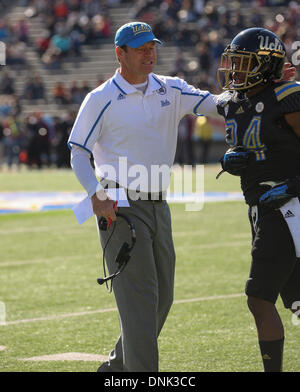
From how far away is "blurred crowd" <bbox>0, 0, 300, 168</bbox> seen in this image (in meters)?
27.6

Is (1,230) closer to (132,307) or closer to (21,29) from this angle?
(132,307)

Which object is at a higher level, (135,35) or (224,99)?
(135,35)

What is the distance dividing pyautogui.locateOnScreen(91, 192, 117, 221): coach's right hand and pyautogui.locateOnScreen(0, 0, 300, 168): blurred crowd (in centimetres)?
2098

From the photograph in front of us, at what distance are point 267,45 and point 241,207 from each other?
973 cm

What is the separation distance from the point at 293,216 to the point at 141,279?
872 mm

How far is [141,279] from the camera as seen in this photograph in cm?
480

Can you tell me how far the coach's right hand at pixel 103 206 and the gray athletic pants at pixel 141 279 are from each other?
0.20 meters

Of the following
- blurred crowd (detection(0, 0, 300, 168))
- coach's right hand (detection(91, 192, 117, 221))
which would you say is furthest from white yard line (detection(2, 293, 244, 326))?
blurred crowd (detection(0, 0, 300, 168))

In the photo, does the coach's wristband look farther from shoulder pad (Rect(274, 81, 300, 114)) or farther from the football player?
shoulder pad (Rect(274, 81, 300, 114))

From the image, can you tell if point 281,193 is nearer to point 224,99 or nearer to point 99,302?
point 224,99

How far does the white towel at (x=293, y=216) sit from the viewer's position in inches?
185

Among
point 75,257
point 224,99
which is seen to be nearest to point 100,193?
point 224,99

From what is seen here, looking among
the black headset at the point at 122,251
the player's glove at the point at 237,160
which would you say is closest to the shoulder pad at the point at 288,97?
the player's glove at the point at 237,160

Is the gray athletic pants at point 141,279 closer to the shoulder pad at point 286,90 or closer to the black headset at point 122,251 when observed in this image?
the black headset at point 122,251
